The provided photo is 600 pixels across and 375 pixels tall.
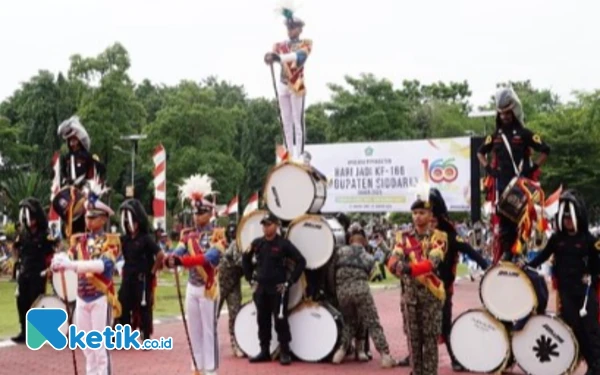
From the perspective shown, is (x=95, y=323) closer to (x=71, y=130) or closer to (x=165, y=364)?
(x=165, y=364)

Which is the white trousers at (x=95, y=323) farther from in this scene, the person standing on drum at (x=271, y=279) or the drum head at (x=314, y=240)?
the drum head at (x=314, y=240)

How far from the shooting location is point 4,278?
1071 inches

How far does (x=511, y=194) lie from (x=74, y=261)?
4.81 metres

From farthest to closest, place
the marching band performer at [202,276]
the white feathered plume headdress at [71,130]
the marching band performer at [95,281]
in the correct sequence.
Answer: the white feathered plume headdress at [71,130], the marching band performer at [202,276], the marching band performer at [95,281]

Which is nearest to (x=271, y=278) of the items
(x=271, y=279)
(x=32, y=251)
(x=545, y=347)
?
(x=271, y=279)

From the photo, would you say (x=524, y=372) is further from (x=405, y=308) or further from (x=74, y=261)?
(x=74, y=261)

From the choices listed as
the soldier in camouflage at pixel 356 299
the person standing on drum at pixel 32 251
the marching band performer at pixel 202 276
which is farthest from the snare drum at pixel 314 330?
the person standing on drum at pixel 32 251

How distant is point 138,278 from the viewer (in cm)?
1236

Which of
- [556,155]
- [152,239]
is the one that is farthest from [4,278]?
[556,155]

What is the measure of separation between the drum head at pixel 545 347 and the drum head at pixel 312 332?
2381 mm

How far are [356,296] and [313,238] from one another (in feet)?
3.03

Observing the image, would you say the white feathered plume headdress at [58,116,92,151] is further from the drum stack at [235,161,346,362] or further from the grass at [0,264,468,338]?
the grass at [0,264,468,338]

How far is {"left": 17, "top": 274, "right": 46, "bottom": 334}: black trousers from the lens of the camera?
1312 cm

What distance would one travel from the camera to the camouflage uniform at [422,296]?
790 cm
